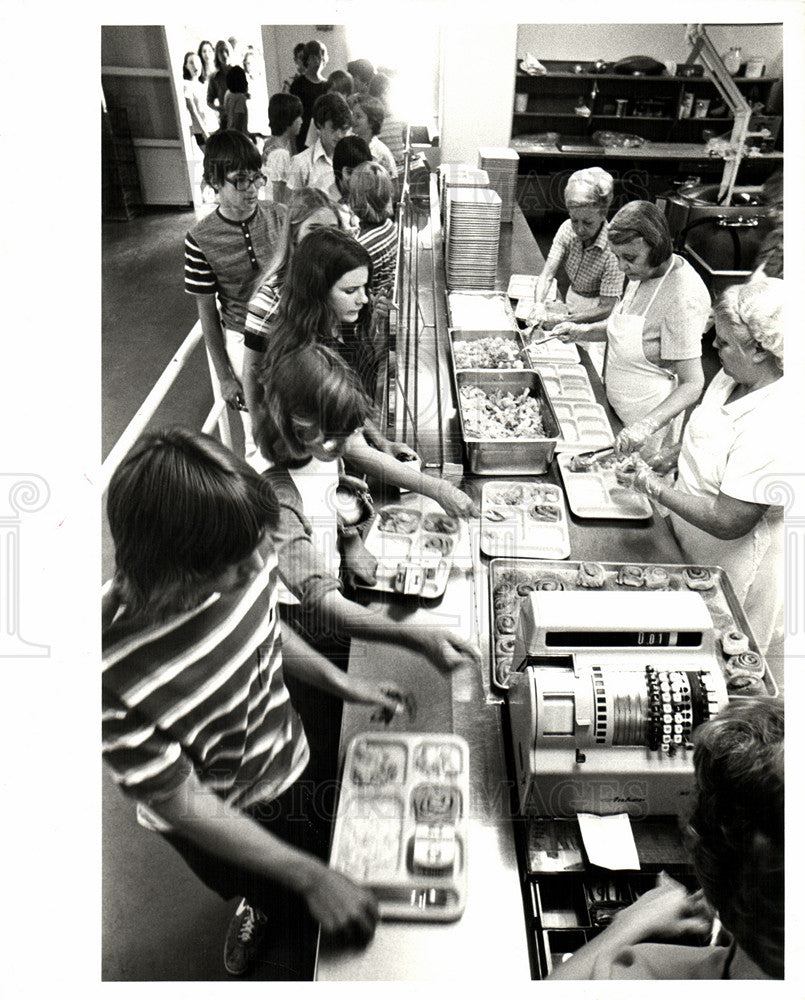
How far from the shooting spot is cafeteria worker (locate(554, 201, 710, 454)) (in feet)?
6.25

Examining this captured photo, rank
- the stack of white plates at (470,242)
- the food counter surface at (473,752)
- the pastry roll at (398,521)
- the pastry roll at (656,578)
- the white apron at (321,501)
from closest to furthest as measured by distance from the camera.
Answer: the food counter surface at (473,752)
the white apron at (321,501)
the pastry roll at (656,578)
the pastry roll at (398,521)
the stack of white plates at (470,242)

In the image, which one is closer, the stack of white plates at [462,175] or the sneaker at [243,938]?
the sneaker at [243,938]

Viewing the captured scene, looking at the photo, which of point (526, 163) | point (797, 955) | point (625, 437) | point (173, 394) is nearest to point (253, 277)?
point (173, 394)

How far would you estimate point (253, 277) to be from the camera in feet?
5.21

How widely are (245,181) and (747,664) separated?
5.56 ft

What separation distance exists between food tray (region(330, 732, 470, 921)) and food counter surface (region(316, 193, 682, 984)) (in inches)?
0.9

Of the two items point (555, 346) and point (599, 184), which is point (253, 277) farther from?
point (555, 346)

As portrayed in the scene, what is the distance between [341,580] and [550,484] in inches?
31.1

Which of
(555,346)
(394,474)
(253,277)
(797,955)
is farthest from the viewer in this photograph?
(555,346)

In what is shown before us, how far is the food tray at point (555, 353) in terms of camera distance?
252cm

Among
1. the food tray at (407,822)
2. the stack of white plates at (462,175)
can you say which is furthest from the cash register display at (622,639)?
the stack of white plates at (462,175)

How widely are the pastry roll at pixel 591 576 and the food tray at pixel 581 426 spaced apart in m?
0.53

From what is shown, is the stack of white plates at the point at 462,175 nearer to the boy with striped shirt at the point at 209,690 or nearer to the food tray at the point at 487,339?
the food tray at the point at 487,339


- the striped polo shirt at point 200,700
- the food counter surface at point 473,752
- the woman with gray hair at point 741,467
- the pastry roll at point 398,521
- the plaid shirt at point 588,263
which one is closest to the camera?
the food counter surface at point 473,752
